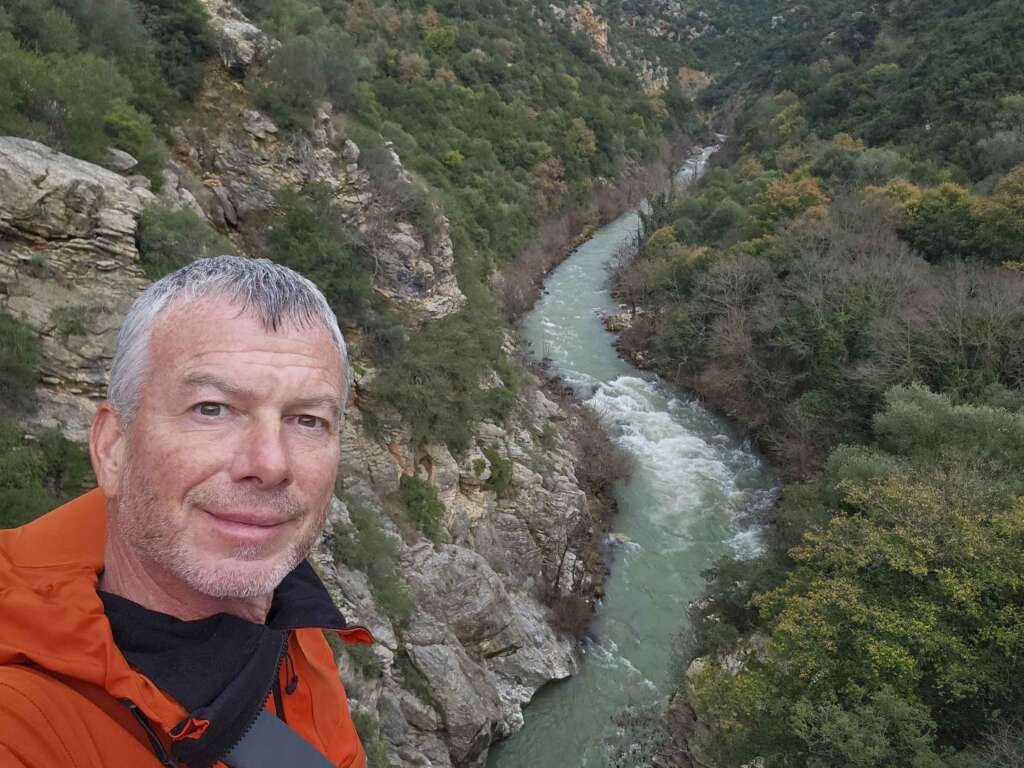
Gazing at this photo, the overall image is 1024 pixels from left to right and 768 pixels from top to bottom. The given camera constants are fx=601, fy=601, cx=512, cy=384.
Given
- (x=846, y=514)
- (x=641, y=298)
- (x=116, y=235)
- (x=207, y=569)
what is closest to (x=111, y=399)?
(x=207, y=569)

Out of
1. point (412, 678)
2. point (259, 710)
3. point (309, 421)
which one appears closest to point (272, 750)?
point (259, 710)

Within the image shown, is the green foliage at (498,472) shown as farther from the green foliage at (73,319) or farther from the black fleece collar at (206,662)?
the black fleece collar at (206,662)

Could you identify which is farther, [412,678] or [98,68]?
[98,68]

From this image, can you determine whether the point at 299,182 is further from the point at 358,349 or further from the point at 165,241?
the point at 165,241

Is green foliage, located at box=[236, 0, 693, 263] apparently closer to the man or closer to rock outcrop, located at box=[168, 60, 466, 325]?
rock outcrop, located at box=[168, 60, 466, 325]

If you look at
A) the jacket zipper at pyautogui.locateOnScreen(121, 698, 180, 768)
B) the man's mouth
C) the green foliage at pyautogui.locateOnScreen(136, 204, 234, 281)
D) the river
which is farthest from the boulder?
A: the river

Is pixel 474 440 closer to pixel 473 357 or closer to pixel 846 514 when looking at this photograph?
pixel 473 357

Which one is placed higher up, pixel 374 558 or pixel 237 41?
pixel 237 41

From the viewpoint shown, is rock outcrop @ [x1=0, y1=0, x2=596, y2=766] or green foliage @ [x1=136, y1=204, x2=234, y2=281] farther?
green foliage @ [x1=136, y1=204, x2=234, y2=281]
